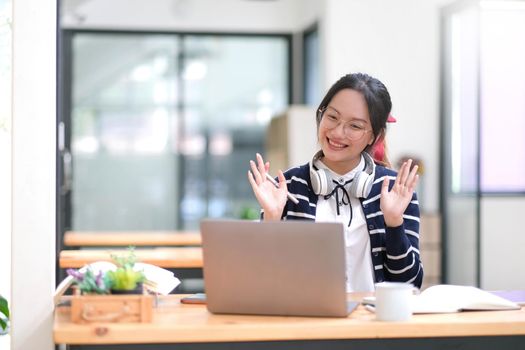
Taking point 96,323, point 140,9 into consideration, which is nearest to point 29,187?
point 96,323

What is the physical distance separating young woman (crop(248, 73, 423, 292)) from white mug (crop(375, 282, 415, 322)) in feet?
1.85

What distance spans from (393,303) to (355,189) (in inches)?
26.5

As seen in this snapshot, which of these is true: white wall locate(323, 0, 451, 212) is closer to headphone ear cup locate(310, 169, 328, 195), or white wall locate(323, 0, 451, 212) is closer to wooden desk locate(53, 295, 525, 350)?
headphone ear cup locate(310, 169, 328, 195)

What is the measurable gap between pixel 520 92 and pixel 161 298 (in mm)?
5343

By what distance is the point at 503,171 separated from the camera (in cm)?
750

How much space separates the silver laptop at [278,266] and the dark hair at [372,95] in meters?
0.82

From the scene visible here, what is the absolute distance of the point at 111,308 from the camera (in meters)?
2.19

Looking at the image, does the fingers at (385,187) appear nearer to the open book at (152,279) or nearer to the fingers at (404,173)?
the fingers at (404,173)

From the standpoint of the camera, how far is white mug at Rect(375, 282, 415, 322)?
7.29 feet

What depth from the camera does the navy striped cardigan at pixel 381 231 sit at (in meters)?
2.79

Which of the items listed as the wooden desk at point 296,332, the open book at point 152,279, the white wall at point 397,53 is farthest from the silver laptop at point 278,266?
the white wall at point 397,53

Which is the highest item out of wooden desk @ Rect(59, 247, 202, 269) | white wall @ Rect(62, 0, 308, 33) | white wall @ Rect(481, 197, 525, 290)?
white wall @ Rect(62, 0, 308, 33)

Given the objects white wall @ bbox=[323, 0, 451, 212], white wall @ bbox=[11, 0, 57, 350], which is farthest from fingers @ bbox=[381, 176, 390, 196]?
white wall @ bbox=[323, 0, 451, 212]

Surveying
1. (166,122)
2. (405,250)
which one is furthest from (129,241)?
(405,250)
